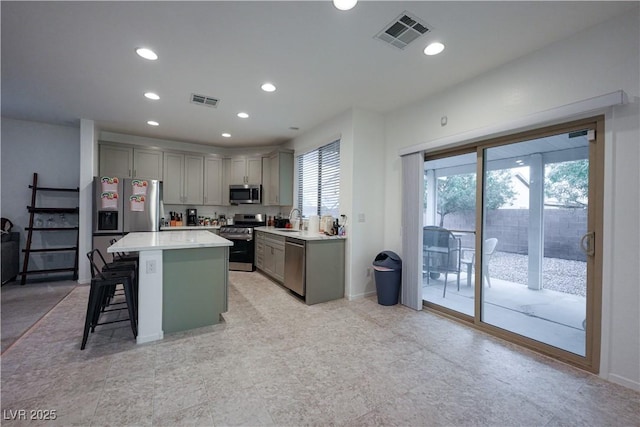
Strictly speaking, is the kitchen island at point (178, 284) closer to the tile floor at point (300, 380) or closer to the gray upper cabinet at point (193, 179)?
the tile floor at point (300, 380)

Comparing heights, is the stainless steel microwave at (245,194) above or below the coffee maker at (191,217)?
above

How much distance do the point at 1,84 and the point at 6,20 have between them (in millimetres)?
1808

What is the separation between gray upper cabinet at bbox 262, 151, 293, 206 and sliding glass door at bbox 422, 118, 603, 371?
304 cm

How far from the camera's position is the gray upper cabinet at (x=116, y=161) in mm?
5047

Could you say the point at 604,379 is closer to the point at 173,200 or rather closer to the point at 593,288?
the point at 593,288

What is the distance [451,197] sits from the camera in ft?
11.5

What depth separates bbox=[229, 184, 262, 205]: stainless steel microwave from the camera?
601cm

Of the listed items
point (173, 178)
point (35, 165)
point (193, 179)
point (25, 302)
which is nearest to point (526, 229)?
point (193, 179)

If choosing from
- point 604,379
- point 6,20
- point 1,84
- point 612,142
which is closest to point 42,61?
point 6,20

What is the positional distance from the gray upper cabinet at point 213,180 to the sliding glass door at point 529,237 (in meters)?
4.67

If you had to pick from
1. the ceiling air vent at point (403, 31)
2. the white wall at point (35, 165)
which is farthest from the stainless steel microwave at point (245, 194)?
the ceiling air vent at point (403, 31)

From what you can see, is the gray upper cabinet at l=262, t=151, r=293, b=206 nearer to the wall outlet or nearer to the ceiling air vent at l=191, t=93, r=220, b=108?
the ceiling air vent at l=191, t=93, r=220, b=108

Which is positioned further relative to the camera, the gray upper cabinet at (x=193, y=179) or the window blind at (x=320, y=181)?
the gray upper cabinet at (x=193, y=179)

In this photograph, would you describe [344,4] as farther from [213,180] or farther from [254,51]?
[213,180]
